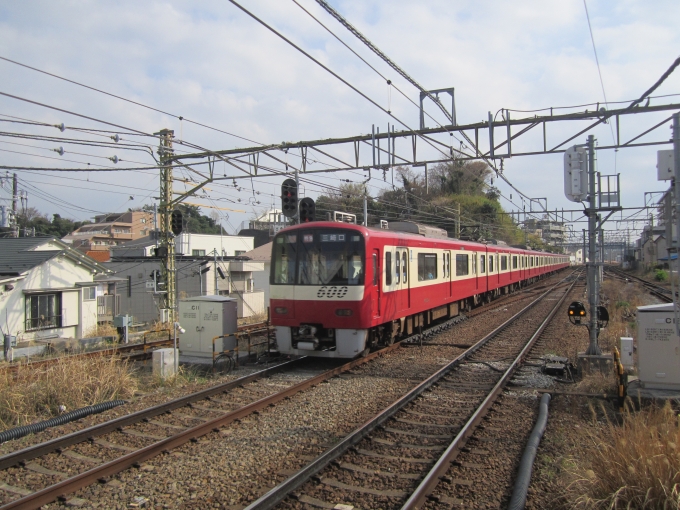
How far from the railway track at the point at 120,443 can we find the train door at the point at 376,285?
6.81ft

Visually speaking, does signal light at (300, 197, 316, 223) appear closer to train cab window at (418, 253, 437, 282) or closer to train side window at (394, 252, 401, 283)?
train cab window at (418, 253, 437, 282)

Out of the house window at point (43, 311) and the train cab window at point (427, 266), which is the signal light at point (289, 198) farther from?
the house window at point (43, 311)

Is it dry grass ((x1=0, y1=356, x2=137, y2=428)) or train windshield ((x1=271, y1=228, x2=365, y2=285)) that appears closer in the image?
dry grass ((x1=0, y1=356, x2=137, y2=428))

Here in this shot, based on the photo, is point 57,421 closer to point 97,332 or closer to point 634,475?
point 634,475

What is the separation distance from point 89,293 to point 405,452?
1781cm

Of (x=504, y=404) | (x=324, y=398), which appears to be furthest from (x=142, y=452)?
(x=504, y=404)

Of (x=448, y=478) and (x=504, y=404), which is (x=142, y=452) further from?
(x=504, y=404)

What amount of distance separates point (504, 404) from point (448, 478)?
8.71 feet

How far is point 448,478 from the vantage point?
15.4 ft

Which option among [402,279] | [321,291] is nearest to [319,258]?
[321,291]

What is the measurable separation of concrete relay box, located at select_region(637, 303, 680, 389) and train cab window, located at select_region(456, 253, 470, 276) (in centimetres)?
910

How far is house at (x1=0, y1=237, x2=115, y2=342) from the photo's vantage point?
53.7ft

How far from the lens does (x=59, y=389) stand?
743cm

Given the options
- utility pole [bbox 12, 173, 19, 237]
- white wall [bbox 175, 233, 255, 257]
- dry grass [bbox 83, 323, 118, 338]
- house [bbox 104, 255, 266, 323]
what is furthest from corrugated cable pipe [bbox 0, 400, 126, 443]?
white wall [bbox 175, 233, 255, 257]
